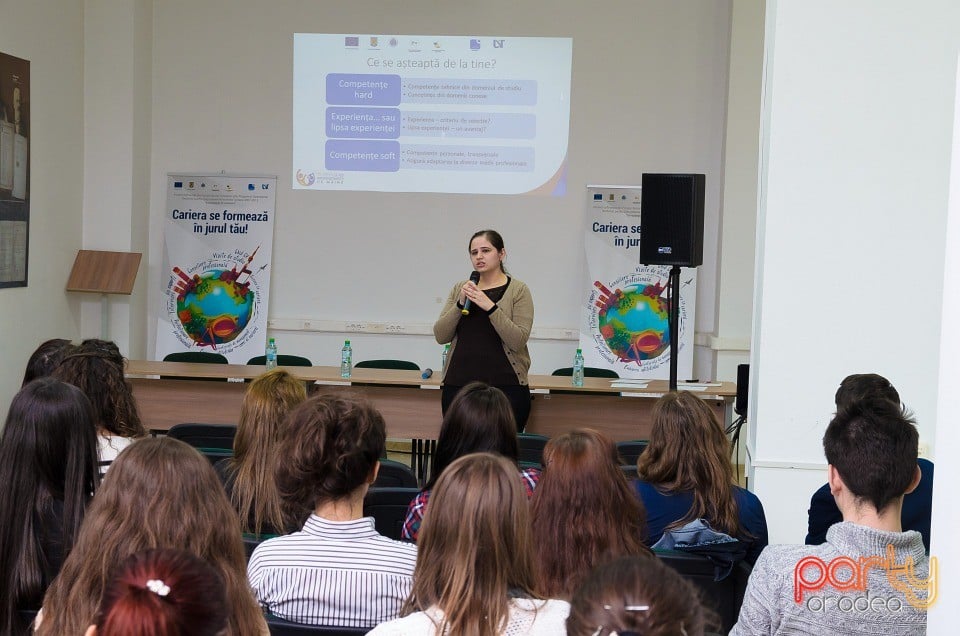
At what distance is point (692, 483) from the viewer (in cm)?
261

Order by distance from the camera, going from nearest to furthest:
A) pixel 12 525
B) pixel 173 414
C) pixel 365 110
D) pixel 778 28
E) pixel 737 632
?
pixel 737 632, pixel 12 525, pixel 778 28, pixel 173 414, pixel 365 110

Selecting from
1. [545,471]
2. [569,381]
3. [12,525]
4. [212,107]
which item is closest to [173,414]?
[569,381]

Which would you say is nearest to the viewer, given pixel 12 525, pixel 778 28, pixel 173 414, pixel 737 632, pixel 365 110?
pixel 737 632

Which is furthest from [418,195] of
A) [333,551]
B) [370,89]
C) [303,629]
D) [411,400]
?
[303,629]

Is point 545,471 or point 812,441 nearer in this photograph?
point 545,471

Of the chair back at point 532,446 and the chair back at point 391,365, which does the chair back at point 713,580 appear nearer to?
the chair back at point 532,446

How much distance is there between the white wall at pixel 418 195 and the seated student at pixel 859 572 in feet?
18.4

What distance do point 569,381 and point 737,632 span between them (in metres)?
3.94

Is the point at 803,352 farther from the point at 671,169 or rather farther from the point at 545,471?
the point at 671,169

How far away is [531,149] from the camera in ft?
24.1

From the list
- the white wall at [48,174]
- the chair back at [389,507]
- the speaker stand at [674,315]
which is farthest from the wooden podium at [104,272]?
the chair back at [389,507]

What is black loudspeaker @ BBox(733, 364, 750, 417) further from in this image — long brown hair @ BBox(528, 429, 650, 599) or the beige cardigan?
long brown hair @ BBox(528, 429, 650, 599)

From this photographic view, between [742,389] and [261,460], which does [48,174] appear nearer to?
[261,460]

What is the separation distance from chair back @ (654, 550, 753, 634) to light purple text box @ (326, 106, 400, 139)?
214 inches
